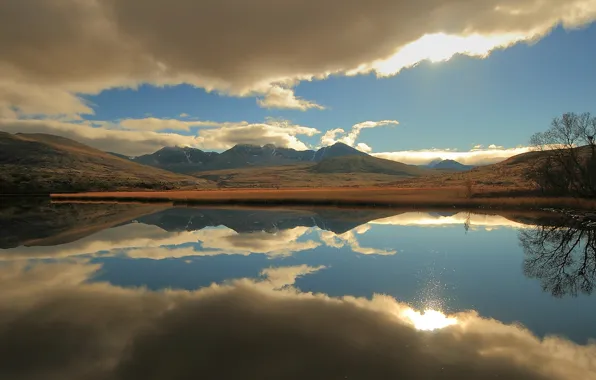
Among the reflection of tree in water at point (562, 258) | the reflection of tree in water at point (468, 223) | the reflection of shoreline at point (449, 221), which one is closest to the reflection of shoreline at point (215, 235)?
the reflection of shoreline at point (449, 221)

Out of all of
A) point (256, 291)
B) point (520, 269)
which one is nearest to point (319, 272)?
point (256, 291)

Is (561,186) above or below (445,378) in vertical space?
above

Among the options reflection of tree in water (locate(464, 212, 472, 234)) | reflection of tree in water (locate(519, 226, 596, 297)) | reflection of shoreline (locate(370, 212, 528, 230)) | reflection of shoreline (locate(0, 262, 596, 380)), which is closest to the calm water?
reflection of shoreline (locate(0, 262, 596, 380))

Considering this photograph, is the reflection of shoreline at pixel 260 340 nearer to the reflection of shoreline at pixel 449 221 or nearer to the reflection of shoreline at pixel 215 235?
the reflection of shoreline at pixel 215 235

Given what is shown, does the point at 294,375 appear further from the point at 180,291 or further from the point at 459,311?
the point at 180,291

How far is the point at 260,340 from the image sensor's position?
37.5 feet

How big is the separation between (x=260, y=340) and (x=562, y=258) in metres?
23.3

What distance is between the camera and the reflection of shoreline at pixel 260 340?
9625 millimetres

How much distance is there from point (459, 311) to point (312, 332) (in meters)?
6.67

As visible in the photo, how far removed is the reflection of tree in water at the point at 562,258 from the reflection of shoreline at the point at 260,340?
28.2 ft

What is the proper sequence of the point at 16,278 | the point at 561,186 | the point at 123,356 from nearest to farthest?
the point at 123,356 → the point at 16,278 → the point at 561,186

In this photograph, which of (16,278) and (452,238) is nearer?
(16,278)

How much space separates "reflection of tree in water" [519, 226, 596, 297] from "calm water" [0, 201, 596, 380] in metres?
0.17

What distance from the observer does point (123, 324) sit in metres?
12.9
